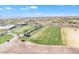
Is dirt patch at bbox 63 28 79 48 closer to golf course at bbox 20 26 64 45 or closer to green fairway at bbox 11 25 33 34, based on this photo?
golf course at bbox 20 26 64 45

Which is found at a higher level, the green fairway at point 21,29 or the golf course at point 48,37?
the green fairway at point 21,29

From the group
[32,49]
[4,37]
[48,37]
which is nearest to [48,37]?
[48,37]

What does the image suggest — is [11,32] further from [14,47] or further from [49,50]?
[49,50]

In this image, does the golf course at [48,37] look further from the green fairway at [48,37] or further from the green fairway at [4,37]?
the green fairway at [4,37]

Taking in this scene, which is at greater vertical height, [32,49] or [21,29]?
[21,29]

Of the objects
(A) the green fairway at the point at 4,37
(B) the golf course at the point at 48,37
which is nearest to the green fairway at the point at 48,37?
(B) the golf course at the point at 48,37

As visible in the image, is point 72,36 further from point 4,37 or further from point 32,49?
point 4,37
